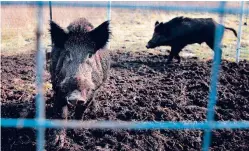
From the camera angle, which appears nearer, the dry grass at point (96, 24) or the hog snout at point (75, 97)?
the hog snout at point (75, 97)

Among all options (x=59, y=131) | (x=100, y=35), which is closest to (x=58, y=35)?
(x=100, y=35)

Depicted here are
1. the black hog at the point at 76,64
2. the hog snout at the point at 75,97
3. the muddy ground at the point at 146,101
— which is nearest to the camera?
the hog snout at the point at 75,97

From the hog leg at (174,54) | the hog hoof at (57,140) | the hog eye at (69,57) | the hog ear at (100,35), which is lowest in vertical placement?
the hog hoof at (57,140)

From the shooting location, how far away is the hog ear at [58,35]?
3.84 meters

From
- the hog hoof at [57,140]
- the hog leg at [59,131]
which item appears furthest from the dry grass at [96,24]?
the hog hoof at [57,140]

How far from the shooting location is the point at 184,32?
7.47 m

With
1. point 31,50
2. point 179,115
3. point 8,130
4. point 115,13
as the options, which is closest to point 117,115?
point 179,115

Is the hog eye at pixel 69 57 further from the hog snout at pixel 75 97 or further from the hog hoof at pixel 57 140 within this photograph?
the hog hoof at pixel 57 140

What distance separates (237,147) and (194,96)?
5.08 ft

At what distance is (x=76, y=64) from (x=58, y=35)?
0.42 m

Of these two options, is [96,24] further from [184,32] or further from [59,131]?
[59,131]

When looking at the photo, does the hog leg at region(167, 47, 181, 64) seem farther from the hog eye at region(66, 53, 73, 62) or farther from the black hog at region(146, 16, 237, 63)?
the hog eye at region(66, 53, 73, 62)

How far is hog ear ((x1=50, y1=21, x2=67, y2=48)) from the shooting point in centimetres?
384

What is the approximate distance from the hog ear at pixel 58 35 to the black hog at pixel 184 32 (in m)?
3.63
